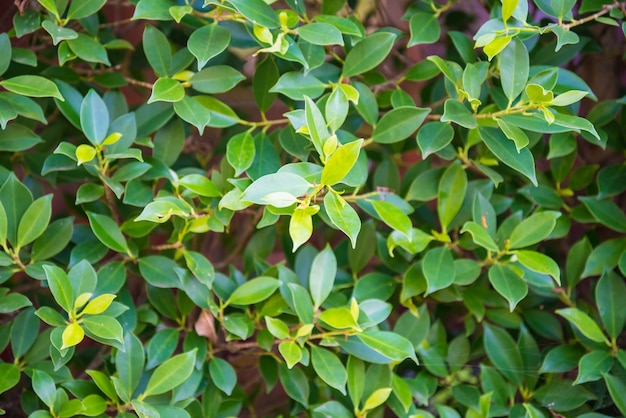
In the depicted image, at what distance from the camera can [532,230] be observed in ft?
3.22

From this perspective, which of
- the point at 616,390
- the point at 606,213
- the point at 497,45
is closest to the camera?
the point at 497,45

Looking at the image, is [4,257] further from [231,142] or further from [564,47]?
[564,47]

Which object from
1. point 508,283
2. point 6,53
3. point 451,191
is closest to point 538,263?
point 508,283

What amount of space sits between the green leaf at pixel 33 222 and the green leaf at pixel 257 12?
0.38 meters

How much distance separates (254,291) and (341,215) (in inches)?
10.3

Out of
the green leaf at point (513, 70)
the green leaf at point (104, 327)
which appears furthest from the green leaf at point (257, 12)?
the green leaf at point (104, 327)

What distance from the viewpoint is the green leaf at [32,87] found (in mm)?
876

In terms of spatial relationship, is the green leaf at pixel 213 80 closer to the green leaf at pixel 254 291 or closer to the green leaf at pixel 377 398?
the green leaf at pixel 254 291

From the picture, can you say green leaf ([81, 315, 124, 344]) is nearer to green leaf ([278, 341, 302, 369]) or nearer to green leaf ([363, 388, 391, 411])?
green leaf ([278, 341, 302, 369])

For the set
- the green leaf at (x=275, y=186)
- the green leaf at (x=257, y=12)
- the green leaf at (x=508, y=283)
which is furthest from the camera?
the green leaf at (x=508, y=283)

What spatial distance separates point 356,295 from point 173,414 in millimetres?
330

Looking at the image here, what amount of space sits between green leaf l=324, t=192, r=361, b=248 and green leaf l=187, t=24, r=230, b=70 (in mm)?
261

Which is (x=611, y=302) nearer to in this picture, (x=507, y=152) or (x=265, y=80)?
(x=507, y=152)

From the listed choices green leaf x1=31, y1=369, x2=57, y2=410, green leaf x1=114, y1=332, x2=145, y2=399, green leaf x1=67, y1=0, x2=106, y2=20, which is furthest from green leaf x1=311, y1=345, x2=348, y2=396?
green leaf x1=67, y1=0, x2=106, y2=20
